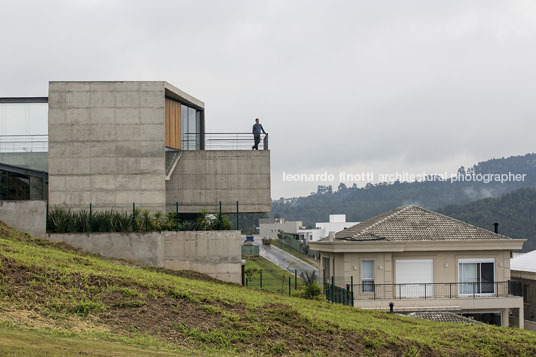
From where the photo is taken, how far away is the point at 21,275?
1641 centimetres

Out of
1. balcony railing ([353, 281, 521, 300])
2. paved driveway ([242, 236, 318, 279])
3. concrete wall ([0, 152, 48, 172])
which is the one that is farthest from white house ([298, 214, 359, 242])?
concrete wall ([0, 152, 48, 172])

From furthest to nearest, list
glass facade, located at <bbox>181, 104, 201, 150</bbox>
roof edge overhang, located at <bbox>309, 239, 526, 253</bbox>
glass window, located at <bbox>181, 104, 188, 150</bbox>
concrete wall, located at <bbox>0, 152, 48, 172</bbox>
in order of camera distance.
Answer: glass facade, located at <bbox>181, 104, 201, 150</bbox>
glass window, located at <bbox>181, 104, 188, 150</bbox>
roof edge overhang, located at <bbox>309, 239, 526, 253</bbox>
concrete wall, located at <bbox>0, 152, 48, 172</bbox>

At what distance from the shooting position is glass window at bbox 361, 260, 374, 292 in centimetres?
3166

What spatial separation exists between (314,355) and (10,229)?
15.6 meters

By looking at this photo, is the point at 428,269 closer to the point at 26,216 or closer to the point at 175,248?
the point at 175,248

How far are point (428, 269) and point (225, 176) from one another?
36.2ft

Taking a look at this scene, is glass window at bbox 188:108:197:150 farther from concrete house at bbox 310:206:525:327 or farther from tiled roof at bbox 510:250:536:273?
tiled roof at bbox 510:250:536:273

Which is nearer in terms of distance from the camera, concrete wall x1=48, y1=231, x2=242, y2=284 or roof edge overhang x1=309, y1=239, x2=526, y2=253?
concrete wall x1=48, y1=231, x2=242, y2=284

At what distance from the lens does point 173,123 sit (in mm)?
31484

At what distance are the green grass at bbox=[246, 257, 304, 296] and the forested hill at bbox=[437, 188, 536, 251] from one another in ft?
231

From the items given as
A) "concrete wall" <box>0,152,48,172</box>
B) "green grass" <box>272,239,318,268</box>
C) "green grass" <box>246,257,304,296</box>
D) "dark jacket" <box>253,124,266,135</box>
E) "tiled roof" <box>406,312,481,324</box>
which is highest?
"dark jacket" <box>253,124,266,135</box>

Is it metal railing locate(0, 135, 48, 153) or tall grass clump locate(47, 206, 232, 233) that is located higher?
metal railing locate(0, 135, 48, 153)

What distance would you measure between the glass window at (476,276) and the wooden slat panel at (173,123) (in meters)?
15.1

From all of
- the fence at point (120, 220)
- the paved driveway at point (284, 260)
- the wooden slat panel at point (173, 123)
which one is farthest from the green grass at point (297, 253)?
the fence at point (120, 220)
